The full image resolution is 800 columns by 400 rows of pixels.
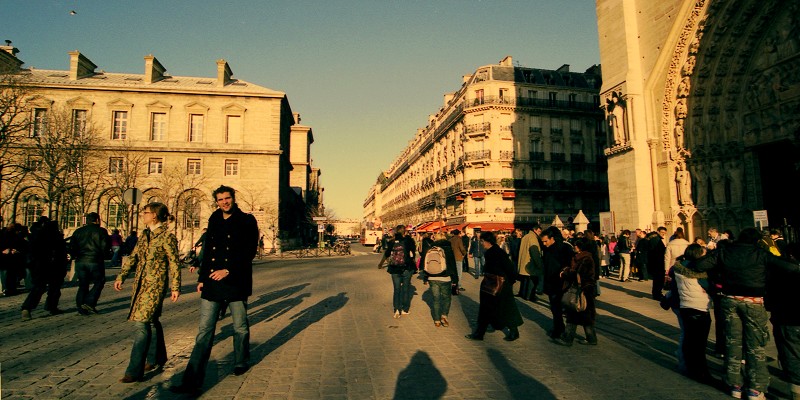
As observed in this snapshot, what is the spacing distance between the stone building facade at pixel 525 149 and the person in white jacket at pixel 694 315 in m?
35.2

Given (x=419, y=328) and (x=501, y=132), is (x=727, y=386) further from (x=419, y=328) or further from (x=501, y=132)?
(x=501, y=132)

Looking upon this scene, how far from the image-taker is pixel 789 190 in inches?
689

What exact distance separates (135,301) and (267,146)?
34.0 m

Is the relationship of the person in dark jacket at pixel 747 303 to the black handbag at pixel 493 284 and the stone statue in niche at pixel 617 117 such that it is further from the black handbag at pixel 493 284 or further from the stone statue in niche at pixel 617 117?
the stone statue in niche at pixel 617 117

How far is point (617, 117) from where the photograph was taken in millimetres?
22203

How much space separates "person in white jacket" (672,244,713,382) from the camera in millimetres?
4516

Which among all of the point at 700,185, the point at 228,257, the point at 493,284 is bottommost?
the point at 493,284

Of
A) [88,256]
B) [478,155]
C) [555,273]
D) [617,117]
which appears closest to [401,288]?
[555,273]

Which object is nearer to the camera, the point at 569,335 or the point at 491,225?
the point at 569,335

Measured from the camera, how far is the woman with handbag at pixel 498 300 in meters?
6.21

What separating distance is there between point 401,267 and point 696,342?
Answer: 483 cm

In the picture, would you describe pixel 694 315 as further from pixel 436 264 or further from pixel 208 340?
pixel 208 340

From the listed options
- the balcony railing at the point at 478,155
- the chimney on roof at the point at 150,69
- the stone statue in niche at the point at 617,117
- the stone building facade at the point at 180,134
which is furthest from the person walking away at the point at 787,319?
the chimney on roof at the point at 150,69

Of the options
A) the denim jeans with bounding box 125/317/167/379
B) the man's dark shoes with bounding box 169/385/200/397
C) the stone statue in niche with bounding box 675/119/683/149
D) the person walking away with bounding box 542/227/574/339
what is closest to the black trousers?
the person walking away with bounding box 542/227/574/339
